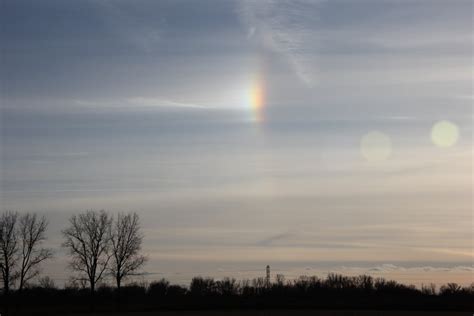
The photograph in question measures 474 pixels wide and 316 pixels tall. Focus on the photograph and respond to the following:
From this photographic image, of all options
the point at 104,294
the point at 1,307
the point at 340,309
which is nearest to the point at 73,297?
the point at 104,294

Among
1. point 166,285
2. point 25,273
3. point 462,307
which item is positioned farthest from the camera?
point 166,285

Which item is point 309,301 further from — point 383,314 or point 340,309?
point 383,314

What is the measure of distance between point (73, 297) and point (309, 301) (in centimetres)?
4636

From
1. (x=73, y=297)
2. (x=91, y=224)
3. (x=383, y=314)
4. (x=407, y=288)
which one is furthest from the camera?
(x=407, y=288)

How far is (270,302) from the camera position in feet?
373

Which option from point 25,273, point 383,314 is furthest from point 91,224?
point 383,314

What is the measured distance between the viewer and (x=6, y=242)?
107 meters

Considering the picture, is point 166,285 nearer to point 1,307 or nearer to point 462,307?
point 1,307

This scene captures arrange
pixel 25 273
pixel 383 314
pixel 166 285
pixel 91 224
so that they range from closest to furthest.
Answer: pixel 383 314 → pixel 25 273 → pixel 91 224 → pixel 166 285

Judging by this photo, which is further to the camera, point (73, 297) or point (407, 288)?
point (407, 288)

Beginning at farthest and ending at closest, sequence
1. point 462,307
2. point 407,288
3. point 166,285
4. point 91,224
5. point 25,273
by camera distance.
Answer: point 166,285 < point 407,288 < point 91,224 < point 25,273 < point 462,307

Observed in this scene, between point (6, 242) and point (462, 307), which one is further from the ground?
point (6, 242)

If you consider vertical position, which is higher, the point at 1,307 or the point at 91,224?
A: the point at 91,224

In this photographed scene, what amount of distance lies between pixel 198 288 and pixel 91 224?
5857cm
